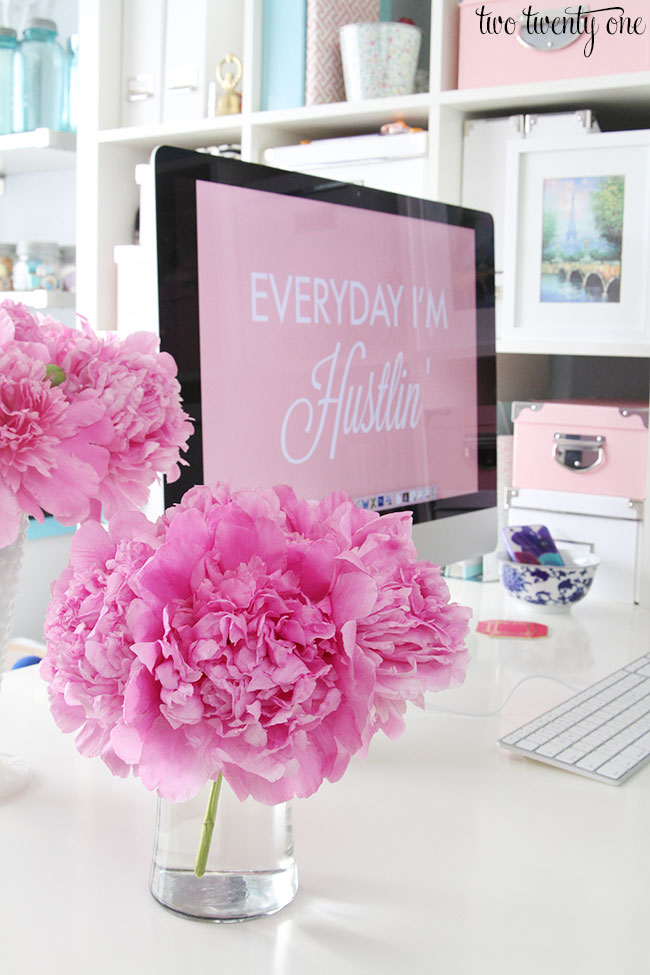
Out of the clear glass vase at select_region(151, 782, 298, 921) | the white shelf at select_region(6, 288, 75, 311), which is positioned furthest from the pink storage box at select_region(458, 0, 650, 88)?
the clear glass vase at select_region(151, 782, 298, 921)

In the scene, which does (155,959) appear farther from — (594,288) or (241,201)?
(594,288)

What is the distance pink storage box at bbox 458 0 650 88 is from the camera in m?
1.46

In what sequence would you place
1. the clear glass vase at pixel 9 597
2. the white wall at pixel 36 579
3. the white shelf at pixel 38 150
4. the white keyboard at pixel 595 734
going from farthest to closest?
1. the white wall at pixel 36 579
2. the white shelf at pixel 38 150
3. the white keyboard at pixel 595 734
4. the clear glass vase at pixel 9 597

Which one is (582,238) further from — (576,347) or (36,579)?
(36,579)

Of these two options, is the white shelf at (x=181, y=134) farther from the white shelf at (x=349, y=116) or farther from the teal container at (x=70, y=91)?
the teal container at (x=70, y=91)

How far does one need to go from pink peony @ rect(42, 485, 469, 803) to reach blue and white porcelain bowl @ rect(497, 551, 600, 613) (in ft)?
2.74

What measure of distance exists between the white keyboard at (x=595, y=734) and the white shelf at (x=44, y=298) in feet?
5.48

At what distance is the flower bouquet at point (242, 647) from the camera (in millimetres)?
406

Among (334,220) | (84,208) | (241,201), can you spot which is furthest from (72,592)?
(84,208)

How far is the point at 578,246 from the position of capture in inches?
59.1

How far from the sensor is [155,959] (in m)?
0.48

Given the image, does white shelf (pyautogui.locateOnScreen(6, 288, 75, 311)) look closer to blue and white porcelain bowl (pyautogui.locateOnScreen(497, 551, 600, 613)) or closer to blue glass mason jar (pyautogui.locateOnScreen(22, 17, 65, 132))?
blue glass mason jar (pyautogui.locateOnScreen(22, 17, 65, 132))

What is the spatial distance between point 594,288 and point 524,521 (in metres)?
0.37

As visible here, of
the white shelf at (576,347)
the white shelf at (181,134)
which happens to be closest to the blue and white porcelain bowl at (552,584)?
the white shelf at (576,347)
